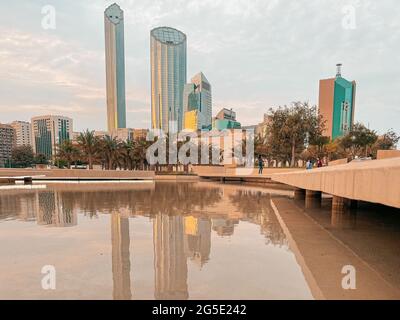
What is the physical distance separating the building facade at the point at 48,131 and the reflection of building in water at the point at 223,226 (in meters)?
81.4

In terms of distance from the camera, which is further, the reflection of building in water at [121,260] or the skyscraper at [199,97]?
the skyscraper at [199,97]

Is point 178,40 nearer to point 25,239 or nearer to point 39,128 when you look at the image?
point 39,128

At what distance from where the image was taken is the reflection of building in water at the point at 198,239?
4395 mm

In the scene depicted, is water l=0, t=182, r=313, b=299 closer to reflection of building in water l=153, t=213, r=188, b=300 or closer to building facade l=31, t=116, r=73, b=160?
reflection of building in water l=153, t=213, r=188, b=300

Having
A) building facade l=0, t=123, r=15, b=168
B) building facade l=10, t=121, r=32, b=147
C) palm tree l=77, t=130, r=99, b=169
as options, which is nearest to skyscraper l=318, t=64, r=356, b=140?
palm tree l=77, t=130, r=99, b=169

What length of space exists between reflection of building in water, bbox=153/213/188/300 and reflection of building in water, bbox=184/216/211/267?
0.48 feet

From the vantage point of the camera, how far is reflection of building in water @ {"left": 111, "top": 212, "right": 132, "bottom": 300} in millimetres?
3122

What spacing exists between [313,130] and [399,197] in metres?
27.7

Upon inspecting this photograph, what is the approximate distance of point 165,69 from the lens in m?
184

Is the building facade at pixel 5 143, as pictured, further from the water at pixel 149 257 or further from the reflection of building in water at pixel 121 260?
the reflection of building in water at pixel 121 260

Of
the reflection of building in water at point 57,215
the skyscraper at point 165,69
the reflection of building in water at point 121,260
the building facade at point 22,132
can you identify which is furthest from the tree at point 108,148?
the skyscraper at point 165,69

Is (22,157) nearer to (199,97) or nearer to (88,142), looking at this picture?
(88,142)

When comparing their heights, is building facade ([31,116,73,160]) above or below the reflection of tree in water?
above
